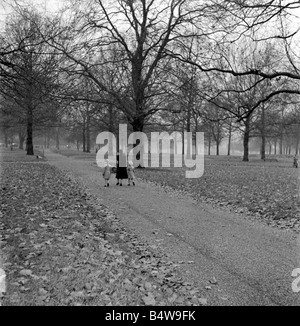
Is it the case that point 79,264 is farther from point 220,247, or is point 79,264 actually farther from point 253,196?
point 253,196

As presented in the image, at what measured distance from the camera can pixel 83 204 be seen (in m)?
9.84

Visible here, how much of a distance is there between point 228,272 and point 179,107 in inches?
714

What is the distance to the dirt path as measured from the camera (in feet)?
14.3

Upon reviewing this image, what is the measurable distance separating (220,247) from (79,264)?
2.73 metres

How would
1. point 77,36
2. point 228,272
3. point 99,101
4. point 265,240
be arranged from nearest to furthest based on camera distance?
point 228,272 → point 265,240 → point 77,36 → point 99,101

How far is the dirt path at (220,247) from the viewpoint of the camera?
4348 mm

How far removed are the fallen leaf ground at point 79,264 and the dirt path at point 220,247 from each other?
38cm

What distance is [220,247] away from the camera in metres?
6.10

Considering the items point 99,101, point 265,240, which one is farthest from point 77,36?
point 265,240

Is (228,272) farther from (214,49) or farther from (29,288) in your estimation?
(214,49)
